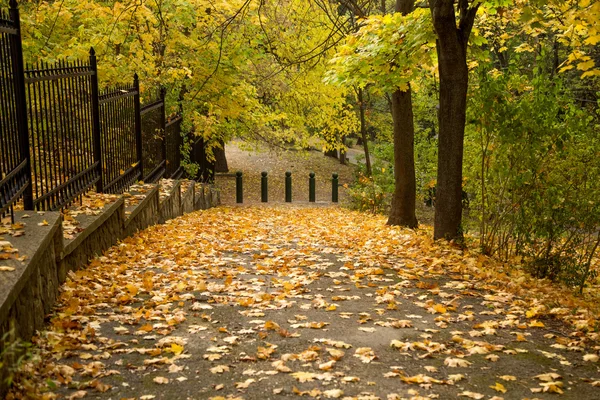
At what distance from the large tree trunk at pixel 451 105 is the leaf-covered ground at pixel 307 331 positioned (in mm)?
784

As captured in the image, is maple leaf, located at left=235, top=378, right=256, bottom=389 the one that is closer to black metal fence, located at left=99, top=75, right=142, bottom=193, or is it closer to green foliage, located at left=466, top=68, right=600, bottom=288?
green foliage, located at left=466, top=68, right=600, bottom=288

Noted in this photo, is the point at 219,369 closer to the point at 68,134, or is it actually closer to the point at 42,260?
the point at 42,260

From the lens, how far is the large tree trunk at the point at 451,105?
332 inches

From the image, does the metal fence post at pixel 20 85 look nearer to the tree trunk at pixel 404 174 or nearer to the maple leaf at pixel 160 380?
the maple leaf at pixel 160 380

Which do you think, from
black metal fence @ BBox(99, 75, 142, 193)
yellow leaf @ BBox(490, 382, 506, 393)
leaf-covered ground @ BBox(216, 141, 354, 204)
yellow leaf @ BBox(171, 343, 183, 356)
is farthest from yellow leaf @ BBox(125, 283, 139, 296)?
leaf-covered ground @ BBox(216, 141, 354, 204)

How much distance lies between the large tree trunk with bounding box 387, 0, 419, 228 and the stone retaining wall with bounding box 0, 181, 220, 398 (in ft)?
18.8

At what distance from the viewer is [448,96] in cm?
875

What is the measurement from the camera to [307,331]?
5230 millimetres

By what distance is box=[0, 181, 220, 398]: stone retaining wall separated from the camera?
3.80m

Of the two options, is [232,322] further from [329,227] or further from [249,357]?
[329,227]

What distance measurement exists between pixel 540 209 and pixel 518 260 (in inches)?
42.7

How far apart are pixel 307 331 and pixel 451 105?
→ 15.6 feet

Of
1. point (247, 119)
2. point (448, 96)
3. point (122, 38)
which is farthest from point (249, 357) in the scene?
point (247, 119)

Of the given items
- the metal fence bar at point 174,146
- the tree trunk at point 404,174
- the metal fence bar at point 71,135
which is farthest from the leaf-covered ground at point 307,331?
the metal fence bar at point 174,146
